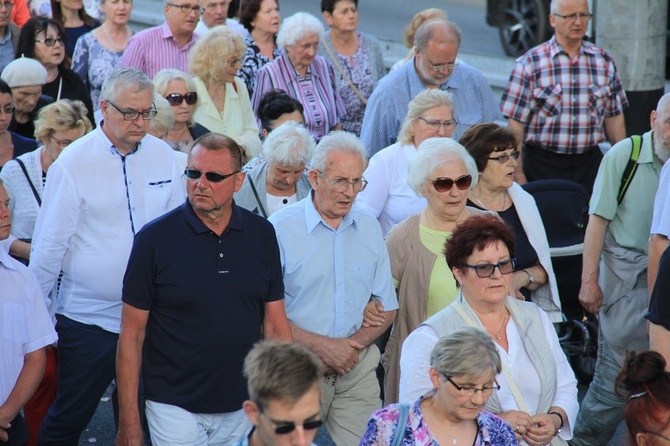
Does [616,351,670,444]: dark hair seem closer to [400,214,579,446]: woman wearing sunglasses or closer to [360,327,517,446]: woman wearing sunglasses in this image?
[360,327,517,446]: woman wearing sunglasses

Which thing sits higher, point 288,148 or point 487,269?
point 288,148

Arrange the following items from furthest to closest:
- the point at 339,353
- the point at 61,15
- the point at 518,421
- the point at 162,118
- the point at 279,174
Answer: the point at 61,15 < the point at 162,118 < the point at 279,174 < the point at 339,353 < the point at 518,421

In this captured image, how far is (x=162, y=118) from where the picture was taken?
6734 mm

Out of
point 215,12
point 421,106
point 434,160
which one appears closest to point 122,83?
point 434,160

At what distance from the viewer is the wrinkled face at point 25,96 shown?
7.60m

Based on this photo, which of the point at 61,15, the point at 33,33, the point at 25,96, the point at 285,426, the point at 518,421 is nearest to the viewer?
the point at 285,426

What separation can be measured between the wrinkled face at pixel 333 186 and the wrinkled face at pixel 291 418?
6.47 ft

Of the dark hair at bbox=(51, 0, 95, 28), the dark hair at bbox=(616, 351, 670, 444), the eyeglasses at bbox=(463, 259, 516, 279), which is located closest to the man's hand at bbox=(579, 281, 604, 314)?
the eyeglasses at bbox=(463, 259, 516, 279)

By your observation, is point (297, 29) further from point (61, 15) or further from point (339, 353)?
point (339, 353)

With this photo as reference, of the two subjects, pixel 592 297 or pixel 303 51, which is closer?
pixel 592 297

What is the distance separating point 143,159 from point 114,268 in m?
0.59

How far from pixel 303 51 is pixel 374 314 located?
3.58 meters

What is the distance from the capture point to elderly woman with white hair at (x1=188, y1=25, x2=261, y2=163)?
7.84m

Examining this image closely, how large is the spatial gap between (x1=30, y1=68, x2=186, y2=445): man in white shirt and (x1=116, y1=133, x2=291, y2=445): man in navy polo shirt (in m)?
0.68
